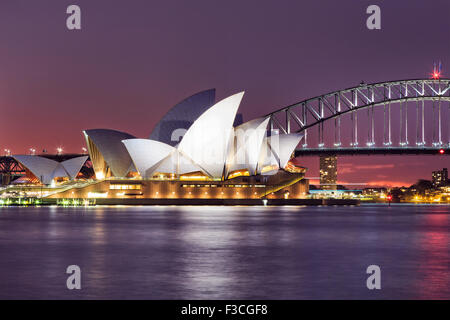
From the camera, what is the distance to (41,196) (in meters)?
124

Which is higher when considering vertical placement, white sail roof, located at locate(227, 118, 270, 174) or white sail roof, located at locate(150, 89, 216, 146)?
white sail roof, located at locate(150, 89, 216, 146)

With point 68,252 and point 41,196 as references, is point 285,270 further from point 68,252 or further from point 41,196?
point 41,196

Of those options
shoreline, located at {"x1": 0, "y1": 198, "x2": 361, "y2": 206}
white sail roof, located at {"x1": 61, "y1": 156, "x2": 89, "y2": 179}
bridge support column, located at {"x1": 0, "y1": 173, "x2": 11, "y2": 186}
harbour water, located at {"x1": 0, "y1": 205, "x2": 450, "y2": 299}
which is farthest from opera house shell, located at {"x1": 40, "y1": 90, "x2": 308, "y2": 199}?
harbour water, located at {"x1": 0, "y1": 205, "x2": 450, "y2": 299}

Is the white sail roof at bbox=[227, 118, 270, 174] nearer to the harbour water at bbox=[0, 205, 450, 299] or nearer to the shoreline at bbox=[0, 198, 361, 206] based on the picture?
the shoreline at bbox=[0, 198, 361, 206]

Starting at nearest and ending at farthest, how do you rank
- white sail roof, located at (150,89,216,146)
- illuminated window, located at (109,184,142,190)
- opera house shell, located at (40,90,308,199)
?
opera house shell, located at (40,90,308,199) < white sail roof, located at (150,89,216,146) < illuminated window, located at (109,184,142,190)

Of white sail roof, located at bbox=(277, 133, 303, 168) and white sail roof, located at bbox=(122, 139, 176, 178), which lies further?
white sail roof, located at bbox=(277, 133, 303, 168)

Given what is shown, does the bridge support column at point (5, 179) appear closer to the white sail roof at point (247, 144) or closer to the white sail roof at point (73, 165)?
the white sail roof at point (73, 165)

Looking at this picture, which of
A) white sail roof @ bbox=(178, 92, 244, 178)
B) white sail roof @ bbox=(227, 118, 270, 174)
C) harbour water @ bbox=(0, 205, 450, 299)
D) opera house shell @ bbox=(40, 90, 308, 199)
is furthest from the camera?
white sail roof @ bbox=(227, 118, 270, 174)

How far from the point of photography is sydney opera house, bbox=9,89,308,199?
104062 mm

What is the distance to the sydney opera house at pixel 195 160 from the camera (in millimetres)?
104062

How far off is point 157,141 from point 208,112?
46.9 ft

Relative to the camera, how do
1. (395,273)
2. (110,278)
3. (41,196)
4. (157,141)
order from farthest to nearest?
(41,196), (157,141), (395,273), (110,278)

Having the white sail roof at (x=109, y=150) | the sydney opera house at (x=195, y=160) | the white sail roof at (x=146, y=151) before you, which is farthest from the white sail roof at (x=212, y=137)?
the white sail roof at (x=109, y=150)
